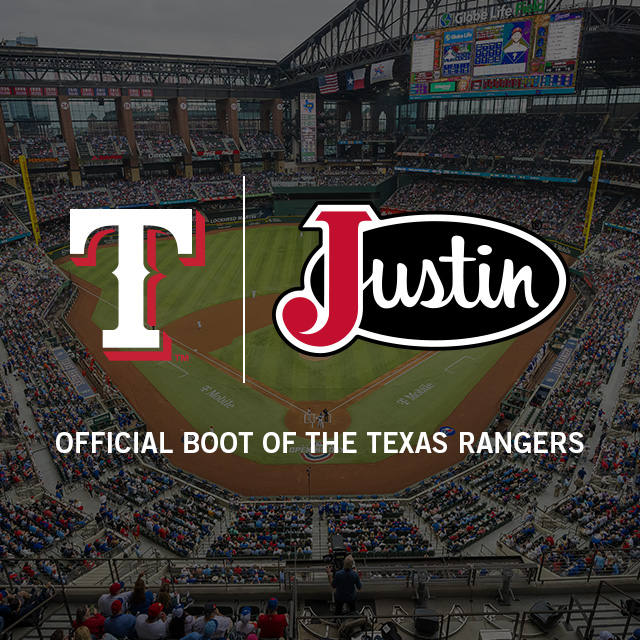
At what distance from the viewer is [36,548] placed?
1622 cm

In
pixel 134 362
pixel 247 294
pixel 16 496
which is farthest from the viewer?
pixel 247 294

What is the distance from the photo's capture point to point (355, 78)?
65.7 m

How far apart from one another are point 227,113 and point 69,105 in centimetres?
2116

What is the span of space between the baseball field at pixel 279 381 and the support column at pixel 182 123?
34.8 meters

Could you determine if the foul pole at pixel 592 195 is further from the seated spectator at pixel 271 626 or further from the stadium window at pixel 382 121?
the seated spectator at pixel 271 626

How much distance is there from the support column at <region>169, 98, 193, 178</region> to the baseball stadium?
1.30ft

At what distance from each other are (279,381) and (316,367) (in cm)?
294

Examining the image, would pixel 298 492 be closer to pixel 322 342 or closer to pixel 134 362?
pixel 322 342

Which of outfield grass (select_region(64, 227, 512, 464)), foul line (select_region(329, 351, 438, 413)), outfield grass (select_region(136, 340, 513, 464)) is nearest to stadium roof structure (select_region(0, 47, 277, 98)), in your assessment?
outfield grass (select_region(64, 227, 512, 464))

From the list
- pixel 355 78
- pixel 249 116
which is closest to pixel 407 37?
pixel 355 78

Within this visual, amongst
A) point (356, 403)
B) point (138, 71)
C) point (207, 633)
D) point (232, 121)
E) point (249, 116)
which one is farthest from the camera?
point (249, 116)

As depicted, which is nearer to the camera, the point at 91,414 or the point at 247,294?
the point at 91,414

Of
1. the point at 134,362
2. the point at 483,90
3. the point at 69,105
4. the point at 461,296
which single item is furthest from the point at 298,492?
the point at 69,105

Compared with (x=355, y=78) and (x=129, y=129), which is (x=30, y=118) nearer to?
(x=129, y=129)
